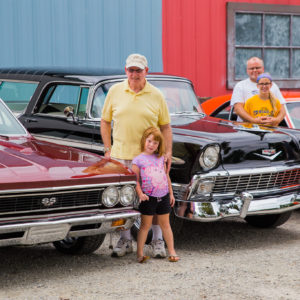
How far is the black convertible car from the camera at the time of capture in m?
5.69

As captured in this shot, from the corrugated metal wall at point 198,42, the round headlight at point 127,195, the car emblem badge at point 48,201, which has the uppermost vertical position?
the corrugated metal wall at point 198,42

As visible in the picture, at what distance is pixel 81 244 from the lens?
18.1ft

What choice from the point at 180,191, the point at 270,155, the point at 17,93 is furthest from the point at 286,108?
the point at 17,93

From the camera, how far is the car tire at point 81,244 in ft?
17.9

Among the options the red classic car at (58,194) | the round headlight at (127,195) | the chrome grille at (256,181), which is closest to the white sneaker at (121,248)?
the red classic car at (58,194)

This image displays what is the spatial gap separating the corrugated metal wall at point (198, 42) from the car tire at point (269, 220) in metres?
5.05

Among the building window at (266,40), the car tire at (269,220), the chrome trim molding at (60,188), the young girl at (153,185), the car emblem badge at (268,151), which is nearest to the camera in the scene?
the chrome trim molding at (60,188)

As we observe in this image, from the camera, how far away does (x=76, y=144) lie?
650 centimetres

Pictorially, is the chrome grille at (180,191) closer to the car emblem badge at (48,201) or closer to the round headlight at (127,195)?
the round headlight at (127,195)

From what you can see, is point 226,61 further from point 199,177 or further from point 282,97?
point 199,177

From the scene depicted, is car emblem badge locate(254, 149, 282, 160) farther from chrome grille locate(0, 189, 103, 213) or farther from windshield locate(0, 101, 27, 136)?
windshield locate(0, 101, 27, 136)

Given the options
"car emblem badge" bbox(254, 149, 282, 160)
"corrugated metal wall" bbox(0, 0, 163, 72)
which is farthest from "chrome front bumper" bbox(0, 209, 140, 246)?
"corrugated metal wall" bbox(0, 0, 163, 72)

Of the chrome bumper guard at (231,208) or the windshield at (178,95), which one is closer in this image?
the chrome bumper guard at (231,208)

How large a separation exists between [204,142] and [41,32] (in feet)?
17.6
